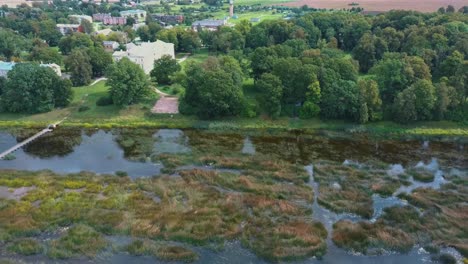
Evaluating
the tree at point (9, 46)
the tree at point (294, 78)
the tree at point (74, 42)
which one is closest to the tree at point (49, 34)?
the tree at point (9, 46)

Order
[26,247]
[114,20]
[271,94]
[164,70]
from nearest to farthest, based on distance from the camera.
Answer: [26,247]
[271,94]
[164,70]
[114,20]

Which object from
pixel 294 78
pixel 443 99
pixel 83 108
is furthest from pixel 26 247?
pixel 443 99

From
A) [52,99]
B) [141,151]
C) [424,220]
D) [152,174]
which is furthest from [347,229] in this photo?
[52,99]

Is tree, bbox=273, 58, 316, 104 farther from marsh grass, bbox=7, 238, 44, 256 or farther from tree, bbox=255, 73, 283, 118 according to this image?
marsh grass, bbox=7, 238, 44, 256

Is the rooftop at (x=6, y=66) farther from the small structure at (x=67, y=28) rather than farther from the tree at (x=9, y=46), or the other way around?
the small structure at (x=67, y=28)

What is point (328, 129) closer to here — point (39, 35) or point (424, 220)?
point (424, 220)

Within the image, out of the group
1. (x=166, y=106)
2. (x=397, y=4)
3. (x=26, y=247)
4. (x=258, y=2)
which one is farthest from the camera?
(x=258, y=2)

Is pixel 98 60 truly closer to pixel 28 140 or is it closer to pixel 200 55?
pixel 28 140

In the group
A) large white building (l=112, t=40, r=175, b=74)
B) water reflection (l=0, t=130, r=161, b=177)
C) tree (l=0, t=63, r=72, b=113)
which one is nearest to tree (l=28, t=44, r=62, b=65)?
large white building (l=112, t=40, r=175, b=74)

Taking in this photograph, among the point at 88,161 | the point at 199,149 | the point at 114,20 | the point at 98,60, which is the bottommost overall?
the point at 88,161
